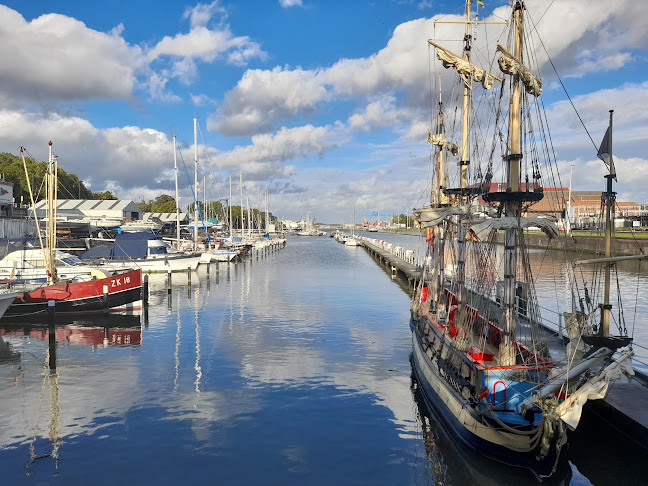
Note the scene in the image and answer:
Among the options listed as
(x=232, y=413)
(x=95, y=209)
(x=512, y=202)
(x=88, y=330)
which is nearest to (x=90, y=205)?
(x=95, y=209)

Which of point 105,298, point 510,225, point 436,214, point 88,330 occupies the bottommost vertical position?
point 88,330

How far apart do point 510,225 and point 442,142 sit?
54.0ft

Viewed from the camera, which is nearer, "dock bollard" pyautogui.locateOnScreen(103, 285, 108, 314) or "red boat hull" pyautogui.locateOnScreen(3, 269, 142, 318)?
"red boat hull" pyautogui.locateOnScreen(3, 269, 142, 318)

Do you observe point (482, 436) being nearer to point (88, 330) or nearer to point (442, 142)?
point (442, 142)

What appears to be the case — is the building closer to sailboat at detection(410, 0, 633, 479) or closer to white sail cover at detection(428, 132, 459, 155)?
white sail cover at detection(428, 132, 459, 155)

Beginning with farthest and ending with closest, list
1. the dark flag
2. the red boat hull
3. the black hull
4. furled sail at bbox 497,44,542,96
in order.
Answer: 1. the red boat hull
2. the black hull
3. furled sail at bbox 497,44,542,96
4. the dark flag

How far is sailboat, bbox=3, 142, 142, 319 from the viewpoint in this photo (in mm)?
31438

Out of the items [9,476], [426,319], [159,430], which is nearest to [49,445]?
[9,476]

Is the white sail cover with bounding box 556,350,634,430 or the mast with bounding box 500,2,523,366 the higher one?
the mast with bounding box 500,2,523,366

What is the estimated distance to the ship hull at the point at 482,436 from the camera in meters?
12.8

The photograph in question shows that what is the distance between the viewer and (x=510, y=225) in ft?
52.2

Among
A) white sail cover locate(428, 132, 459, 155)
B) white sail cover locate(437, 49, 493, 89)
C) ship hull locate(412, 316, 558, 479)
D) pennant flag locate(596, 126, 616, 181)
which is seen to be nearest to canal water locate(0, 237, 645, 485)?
ship hull locate(412, 316, 558, 479)

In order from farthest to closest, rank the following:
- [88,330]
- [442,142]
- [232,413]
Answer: [442,142], [88,330], [232,413]

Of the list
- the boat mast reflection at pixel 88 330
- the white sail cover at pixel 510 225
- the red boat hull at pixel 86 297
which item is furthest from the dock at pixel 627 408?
the red boat hull at pixel 86 297
